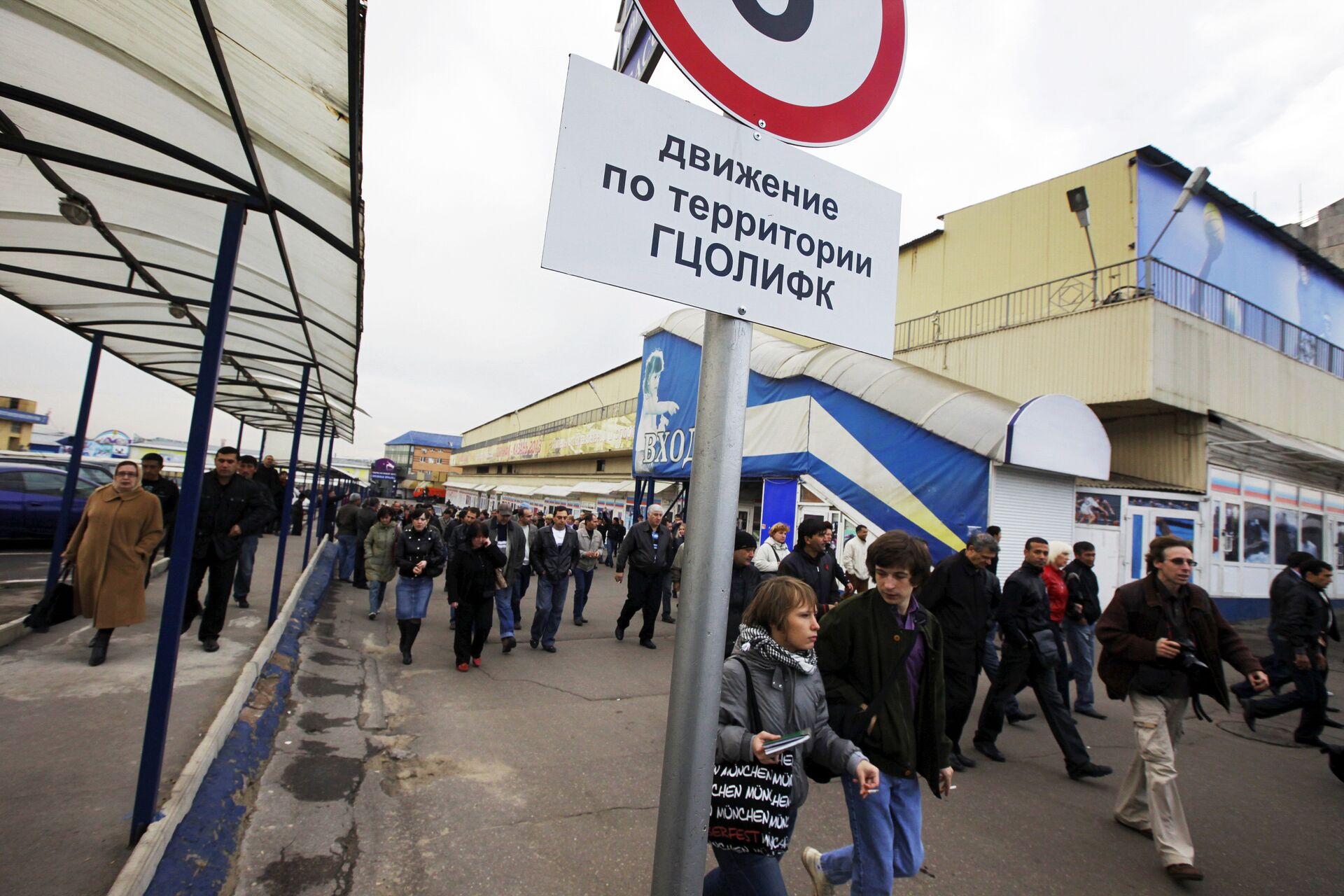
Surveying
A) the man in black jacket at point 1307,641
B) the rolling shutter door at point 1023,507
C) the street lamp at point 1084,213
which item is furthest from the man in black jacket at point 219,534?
the street lamp at point 1084,213

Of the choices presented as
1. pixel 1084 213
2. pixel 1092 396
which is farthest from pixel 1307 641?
pixel 1084 213

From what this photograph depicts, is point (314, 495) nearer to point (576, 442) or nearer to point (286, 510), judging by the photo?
point (286, 510)

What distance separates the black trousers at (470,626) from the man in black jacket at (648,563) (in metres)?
2.10

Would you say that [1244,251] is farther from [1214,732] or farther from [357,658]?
[357,658]

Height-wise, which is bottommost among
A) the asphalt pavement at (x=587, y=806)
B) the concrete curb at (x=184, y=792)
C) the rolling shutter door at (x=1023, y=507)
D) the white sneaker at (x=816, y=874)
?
the asphalt pavement at (x=587, y=806)

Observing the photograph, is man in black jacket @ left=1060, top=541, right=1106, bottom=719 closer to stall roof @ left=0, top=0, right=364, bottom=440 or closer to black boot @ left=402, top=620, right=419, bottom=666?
black boot @ left=402, top=620, right=419, bottom=666

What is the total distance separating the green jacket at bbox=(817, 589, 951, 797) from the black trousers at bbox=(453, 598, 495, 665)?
497cm

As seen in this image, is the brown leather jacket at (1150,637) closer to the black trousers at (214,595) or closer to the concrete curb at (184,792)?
the concrete curb at (184,792)

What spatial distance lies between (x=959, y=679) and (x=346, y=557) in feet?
39.7

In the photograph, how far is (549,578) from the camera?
7.89 meters

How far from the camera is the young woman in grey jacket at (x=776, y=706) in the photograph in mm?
2055

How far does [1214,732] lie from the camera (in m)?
6.22

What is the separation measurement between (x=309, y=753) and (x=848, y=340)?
451 cm

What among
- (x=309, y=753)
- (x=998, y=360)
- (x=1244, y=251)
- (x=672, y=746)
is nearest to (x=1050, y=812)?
(x=672, y=746)
